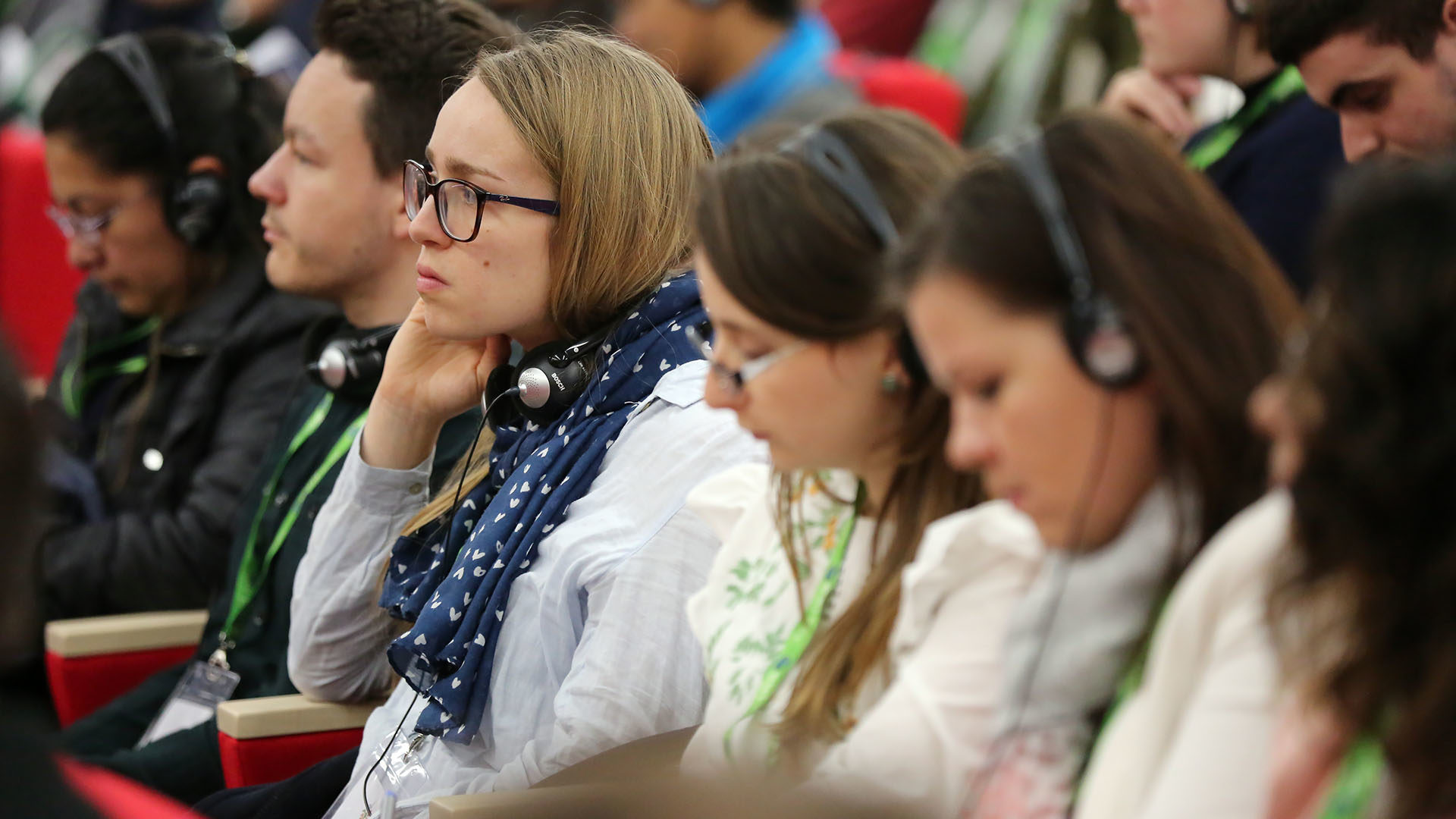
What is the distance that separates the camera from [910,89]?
4.07 metres

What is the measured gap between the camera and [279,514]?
262cm

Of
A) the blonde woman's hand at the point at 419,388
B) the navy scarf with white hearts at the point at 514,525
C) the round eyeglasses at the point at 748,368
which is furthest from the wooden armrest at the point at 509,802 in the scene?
the blonde woman's hand at the point at 419,388

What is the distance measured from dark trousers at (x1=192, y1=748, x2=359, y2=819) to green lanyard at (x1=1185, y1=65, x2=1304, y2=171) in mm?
1537

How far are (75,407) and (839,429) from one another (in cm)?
233

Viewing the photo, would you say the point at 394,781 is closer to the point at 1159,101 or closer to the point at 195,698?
the point at 195,698

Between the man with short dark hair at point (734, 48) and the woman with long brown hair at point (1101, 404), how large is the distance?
8.28 feet

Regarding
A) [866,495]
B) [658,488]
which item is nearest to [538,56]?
[658,488]

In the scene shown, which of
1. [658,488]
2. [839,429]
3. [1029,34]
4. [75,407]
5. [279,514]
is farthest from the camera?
[1029,34]

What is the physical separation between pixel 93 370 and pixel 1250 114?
7.72 ft

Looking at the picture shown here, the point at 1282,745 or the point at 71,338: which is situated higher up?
the point at 1282,745

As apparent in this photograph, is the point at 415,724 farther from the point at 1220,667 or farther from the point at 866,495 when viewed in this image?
the point at 1220,667

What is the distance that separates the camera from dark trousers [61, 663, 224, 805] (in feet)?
8.05

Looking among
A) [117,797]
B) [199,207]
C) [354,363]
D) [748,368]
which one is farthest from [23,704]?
[199,207]

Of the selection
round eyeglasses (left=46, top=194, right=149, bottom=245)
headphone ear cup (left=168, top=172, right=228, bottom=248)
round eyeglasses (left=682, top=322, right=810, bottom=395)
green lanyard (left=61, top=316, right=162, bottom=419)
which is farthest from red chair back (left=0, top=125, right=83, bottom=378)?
round eyeglasses (left=682, top=322, right=810, bottom=395)
